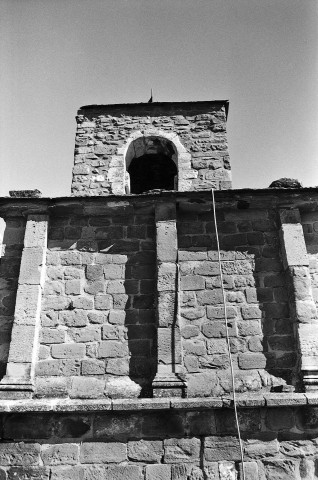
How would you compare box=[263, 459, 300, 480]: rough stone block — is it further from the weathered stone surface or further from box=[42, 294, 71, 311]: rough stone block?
box=[42, 294, 71, 311]: rough stone block

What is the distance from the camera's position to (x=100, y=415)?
434 centimetres

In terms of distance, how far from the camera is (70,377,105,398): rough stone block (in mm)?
4672

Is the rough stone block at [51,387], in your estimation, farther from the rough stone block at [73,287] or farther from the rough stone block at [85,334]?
the rough stone block at [73,287]

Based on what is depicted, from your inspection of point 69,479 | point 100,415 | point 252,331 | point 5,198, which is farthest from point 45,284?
point 252,331

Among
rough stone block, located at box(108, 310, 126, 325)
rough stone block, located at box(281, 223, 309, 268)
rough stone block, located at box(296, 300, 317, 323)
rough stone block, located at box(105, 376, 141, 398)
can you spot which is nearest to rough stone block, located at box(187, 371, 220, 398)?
rough stone block, located at box(105, 376, 141, 398)

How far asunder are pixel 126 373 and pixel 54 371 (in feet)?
2.67

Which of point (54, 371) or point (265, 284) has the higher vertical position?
point (265, 284)

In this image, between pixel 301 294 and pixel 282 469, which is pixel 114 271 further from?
pixel 282 469

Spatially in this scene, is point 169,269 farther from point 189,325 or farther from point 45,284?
point 45,284

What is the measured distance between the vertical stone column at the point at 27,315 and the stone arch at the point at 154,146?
2.25 meters

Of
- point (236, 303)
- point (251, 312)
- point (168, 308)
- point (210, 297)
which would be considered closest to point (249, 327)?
point (251, 312)

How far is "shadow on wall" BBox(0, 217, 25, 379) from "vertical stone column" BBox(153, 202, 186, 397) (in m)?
1.76

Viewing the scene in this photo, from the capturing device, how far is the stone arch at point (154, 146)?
7.30 metres

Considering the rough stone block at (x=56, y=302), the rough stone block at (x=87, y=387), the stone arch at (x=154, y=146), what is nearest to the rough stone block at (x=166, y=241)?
the rough stone block at (x=56, y=302)
